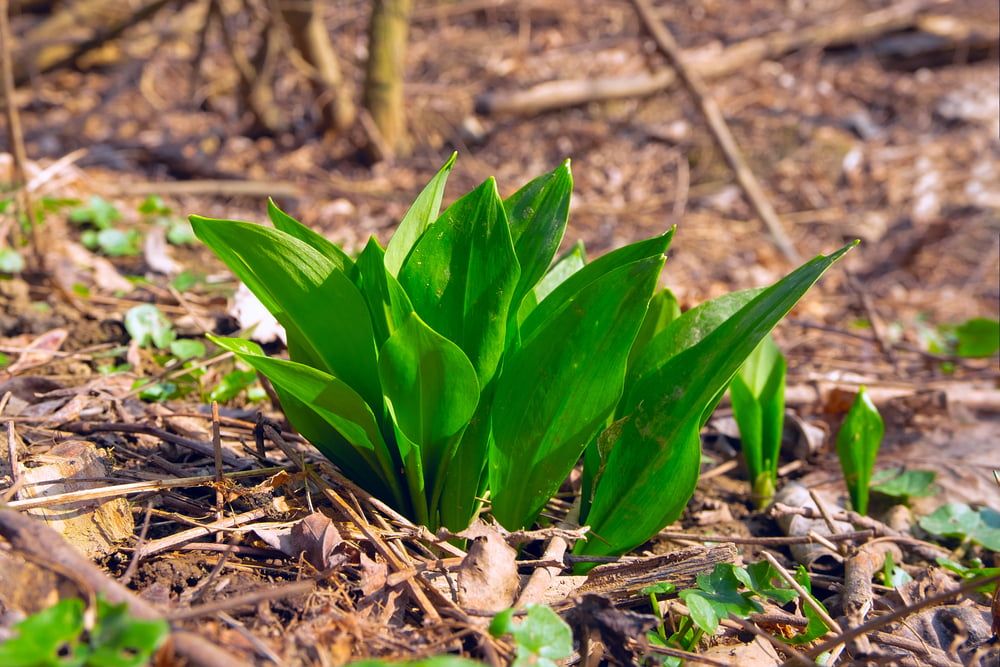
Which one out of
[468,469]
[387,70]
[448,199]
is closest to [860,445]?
[468,469]

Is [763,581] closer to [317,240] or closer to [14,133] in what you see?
[317,240]

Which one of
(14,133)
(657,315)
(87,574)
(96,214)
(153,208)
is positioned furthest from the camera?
(153,208)

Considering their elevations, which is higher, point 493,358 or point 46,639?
point 493,358

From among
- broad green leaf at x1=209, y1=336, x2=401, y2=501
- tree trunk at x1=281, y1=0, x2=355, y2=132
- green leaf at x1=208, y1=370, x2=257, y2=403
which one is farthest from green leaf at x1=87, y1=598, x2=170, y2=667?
tree trunk at x1=281, y1=0, x2=355, y2=132

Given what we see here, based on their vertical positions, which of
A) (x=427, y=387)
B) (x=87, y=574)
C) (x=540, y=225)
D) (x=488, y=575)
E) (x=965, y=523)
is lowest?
(x=965, y=523)

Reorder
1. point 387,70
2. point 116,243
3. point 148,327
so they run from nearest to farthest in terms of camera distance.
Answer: point 148,327
point 116,243
point 387,70

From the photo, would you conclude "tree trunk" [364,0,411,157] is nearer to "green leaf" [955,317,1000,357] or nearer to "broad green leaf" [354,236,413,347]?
"green leaf" [955,317,1000,357]

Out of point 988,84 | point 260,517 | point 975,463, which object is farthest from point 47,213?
point 988,84

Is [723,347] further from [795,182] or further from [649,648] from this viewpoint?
[795,182]
